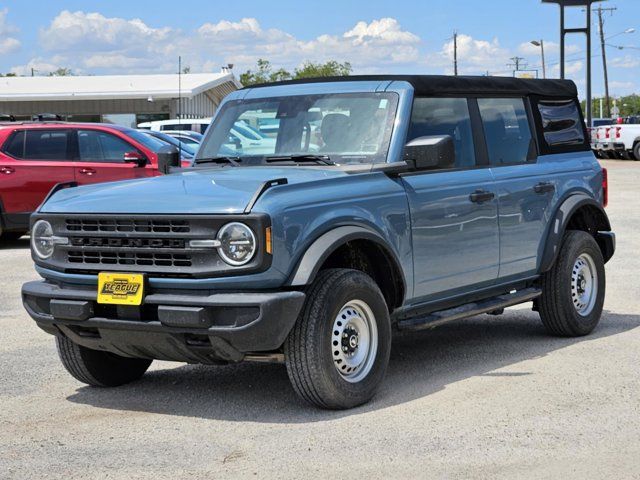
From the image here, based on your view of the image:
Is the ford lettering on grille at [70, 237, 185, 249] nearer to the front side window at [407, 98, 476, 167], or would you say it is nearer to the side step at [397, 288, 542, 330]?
the side step at [397, 288, 542, 330]

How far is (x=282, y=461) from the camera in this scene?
540 cm

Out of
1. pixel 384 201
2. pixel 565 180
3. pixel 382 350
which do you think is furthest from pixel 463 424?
pixel 565 180

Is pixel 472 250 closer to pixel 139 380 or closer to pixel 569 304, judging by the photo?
pixel 569 304

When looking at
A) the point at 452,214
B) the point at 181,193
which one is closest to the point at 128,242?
the point at 181,193

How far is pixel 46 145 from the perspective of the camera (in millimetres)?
16500

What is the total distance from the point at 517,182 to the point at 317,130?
1572 mm

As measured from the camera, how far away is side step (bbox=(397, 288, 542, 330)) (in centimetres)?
714

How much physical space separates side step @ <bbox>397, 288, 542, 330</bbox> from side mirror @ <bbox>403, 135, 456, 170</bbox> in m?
0.95

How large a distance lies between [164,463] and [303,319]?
112cm

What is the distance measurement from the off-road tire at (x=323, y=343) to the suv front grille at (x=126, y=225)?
0.76 meters

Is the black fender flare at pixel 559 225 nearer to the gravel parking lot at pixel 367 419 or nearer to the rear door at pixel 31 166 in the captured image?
the gravel parking lot at pixel 367 419

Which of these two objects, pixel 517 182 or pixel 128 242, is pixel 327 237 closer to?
pixel 128 242

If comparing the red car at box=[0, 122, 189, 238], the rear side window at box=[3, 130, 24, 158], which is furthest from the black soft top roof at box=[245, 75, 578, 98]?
the rear side window at box=[3, 130, 24, 158]

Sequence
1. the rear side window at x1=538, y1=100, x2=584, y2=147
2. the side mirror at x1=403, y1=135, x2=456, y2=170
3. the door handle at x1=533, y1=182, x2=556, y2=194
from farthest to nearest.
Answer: the rear side window at x1=538, y1=100, x2=584, y2=147, the door handle at x1=533, y1=182, x2=556, y2=194, the side mirror at x1=403, y1=135, x2=456, y2=170
